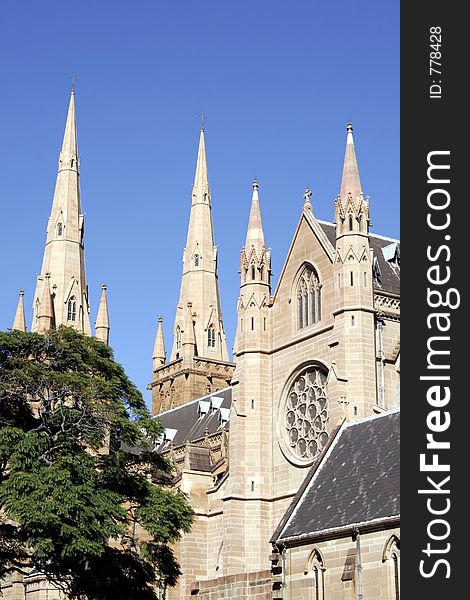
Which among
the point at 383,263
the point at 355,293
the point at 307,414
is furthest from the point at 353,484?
the point at 383,263

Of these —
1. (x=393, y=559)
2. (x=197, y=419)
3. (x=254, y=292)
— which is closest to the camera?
(x=393, y=559)

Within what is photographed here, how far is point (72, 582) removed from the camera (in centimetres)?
4131

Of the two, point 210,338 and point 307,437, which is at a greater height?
point 210,338

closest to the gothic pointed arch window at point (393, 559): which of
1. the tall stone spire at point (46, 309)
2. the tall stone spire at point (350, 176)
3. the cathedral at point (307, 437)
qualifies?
the cathedral at point (307, 437)

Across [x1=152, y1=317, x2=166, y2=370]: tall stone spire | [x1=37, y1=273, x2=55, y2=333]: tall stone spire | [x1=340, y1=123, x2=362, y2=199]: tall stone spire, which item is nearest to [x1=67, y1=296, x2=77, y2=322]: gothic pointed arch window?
[x1=37, y1=273, x2=55, y2=333]: tall stone spire

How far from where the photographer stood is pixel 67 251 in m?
93.3

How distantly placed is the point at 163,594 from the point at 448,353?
3772 cm

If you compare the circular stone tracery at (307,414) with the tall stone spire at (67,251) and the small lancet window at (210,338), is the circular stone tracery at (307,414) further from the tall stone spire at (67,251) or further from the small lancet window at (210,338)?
the small lancet window at (210,338)

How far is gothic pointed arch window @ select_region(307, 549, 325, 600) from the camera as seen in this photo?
37.0 metres

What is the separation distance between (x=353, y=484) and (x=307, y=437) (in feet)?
49.5

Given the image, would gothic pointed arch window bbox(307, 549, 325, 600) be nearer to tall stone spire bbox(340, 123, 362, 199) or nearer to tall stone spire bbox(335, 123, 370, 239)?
tall stone spire bbox(335, 123, 370, 239)

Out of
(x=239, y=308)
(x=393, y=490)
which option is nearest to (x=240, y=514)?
(x=239, y=308)

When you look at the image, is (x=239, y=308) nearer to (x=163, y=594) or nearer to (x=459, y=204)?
(x=163, y=594)

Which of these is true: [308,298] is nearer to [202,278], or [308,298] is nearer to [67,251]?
[202,278]
